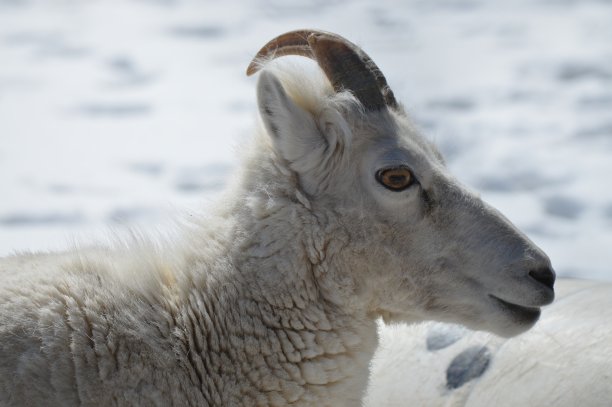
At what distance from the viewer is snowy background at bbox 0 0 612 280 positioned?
10.1m

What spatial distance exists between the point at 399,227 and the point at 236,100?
29.4 feet

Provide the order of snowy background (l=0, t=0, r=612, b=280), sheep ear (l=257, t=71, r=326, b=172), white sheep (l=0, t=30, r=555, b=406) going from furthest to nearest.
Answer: snowy background (l=0, t=0, r=612, b=280) < sheep ear (l=257, t=71, r=326, b=172) < white sheep (l=0, t=30, r=555, b=406)

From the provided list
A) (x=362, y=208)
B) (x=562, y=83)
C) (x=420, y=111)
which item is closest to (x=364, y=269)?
(x=362, y=208)

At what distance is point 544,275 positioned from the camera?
4.28 meters

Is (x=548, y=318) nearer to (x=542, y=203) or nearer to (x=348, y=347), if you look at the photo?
(x=348, y=347)

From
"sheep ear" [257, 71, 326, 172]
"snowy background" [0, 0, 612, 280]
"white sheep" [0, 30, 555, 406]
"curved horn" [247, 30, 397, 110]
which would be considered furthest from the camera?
"snowy background" [0, 0, 612, 280]

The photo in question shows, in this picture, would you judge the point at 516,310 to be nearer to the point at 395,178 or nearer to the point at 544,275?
the point at 544,275

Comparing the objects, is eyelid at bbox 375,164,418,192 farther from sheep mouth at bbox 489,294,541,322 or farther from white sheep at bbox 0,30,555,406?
sheep mouth at bbox 489,294,541,322

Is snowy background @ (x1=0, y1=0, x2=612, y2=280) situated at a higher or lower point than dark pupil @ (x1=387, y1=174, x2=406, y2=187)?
higher

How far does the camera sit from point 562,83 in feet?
44.4

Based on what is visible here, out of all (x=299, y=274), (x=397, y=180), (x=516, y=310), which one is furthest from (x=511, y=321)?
(x=299, y=274)

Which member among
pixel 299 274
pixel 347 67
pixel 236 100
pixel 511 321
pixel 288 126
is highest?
pixel 236 100

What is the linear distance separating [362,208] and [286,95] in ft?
1.81

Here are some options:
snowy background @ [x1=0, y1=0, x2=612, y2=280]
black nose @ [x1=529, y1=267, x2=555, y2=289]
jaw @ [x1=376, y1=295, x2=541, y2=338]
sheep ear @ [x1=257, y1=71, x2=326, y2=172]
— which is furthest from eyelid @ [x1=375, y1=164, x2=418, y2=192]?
snowy background @ [x1=0, y1=0, x2=612, y2=280]
